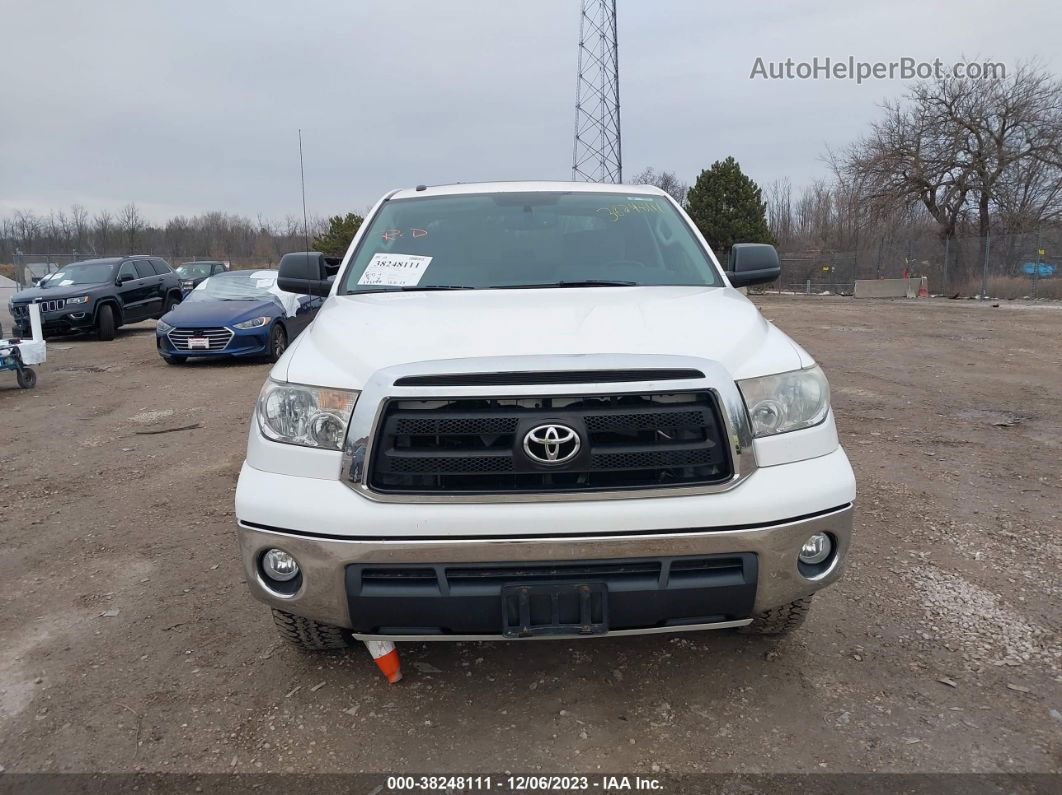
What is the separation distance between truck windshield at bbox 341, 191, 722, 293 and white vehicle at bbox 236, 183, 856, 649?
105 cm

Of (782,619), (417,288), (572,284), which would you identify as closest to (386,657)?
(782,619)

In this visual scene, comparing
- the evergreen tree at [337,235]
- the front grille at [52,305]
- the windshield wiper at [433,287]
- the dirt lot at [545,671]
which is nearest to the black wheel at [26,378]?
the dirt lot at [545,671]

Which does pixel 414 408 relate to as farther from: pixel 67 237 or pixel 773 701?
pixel 67 237

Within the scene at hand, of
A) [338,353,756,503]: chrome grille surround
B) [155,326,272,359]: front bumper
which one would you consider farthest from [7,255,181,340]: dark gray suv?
[338,353,756,503]: chrome grille surround

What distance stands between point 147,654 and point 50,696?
1.17 feet

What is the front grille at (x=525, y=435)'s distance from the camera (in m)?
2.19

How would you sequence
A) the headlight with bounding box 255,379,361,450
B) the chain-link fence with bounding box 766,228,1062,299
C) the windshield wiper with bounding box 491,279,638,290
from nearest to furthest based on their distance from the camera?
the headlight with bounding box 255,379,361,450 < the windshield wiper with bounding box 491,279,638,290 < the chain-link fence with bounding box 766,228,1062,299

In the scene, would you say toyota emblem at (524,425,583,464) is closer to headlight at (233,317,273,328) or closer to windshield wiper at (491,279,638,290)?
windshield wiper at (491,279,638,290)

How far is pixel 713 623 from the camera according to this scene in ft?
7.49

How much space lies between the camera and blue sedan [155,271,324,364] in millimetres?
10766

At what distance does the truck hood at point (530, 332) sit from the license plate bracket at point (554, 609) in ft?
2.17

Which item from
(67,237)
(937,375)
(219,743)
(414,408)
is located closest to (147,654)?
(219,743)

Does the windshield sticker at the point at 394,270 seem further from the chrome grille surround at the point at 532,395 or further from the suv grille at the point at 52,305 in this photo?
the suv grille at the point at 52,305

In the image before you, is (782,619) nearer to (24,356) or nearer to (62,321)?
(24,356)
